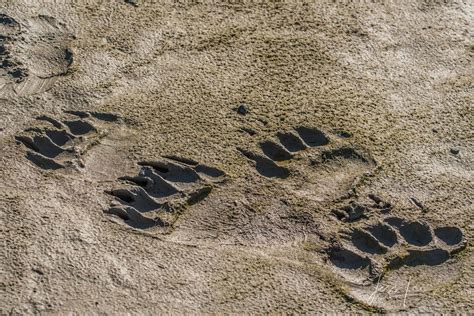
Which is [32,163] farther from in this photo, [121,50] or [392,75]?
[392,75]

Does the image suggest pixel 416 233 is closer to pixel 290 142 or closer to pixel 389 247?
pixel 389 247

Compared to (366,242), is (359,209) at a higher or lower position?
higher

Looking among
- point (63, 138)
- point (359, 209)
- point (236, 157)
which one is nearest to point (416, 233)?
point (359, 209)

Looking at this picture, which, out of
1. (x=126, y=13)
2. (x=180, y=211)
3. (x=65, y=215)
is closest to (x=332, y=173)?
(x=180, y=211)

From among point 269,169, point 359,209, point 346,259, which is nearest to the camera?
point 346,259

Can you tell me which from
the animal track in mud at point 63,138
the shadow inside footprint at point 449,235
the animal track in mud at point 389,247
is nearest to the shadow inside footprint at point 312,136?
the animal track in mud at point 389,247

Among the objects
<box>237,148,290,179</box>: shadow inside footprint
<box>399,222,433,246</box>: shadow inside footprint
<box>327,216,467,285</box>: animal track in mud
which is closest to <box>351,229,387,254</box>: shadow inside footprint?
<box>327,216,467,285</box>: animal track in mud
